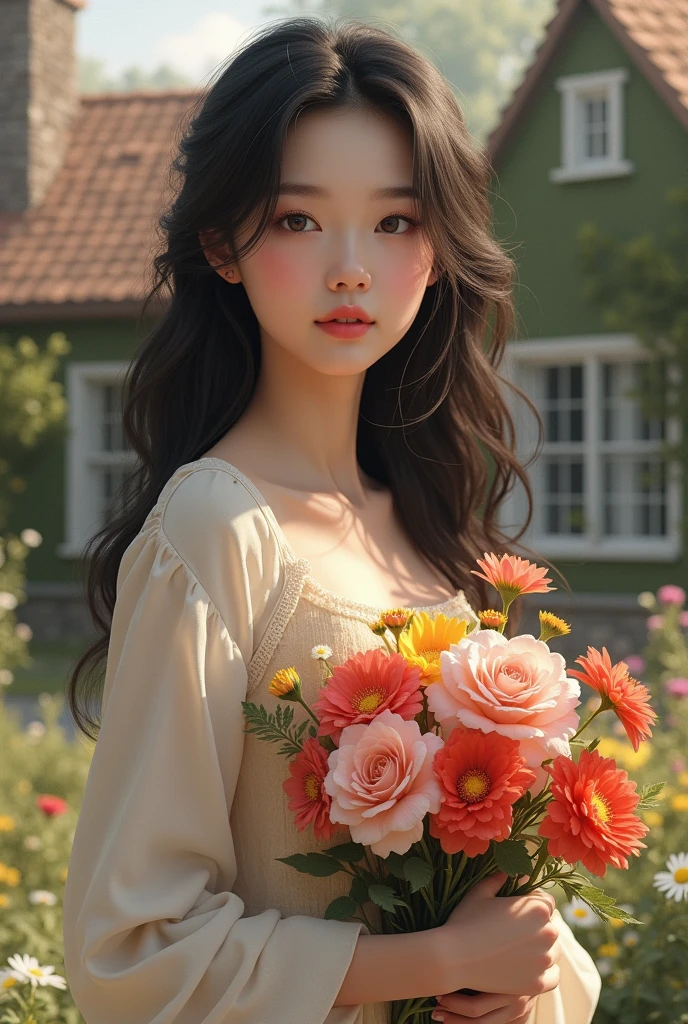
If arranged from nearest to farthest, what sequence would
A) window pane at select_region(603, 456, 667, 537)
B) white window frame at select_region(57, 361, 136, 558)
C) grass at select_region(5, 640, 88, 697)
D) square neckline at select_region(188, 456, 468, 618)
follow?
square neckline at select_region(188, 456, 468, 618) → grass at select_region(5, 640, 88, 697) → window pane at select_region(603, 456, 667, 537) → white window frame at select_region(57, 361, 136, 558)

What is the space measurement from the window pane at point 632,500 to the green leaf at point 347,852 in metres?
10.3

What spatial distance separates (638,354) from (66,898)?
33.7 ft

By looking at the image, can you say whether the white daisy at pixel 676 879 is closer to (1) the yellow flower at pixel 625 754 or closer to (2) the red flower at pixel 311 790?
(2) the red flower at pixel 311 790

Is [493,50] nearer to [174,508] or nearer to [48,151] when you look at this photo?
[48,151]

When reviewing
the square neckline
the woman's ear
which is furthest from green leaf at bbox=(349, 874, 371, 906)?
the woman's ear

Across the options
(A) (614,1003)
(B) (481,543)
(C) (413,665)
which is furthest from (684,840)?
(C) (413,665)

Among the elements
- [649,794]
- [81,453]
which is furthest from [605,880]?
[81,453]

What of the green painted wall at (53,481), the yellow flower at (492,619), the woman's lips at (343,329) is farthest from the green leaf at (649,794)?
the green painted wall at (53,481)

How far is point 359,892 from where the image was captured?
1.50 metres

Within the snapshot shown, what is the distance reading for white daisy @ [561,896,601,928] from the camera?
9.66 ft

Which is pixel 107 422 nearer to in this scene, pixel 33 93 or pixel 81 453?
pixel 81 453

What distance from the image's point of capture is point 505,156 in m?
11.7

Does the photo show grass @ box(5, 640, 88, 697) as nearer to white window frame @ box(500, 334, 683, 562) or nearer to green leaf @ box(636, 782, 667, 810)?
white window frame @ box(500, 334, 683, 562)

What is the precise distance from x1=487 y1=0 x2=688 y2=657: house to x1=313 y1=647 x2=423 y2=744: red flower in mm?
9474
